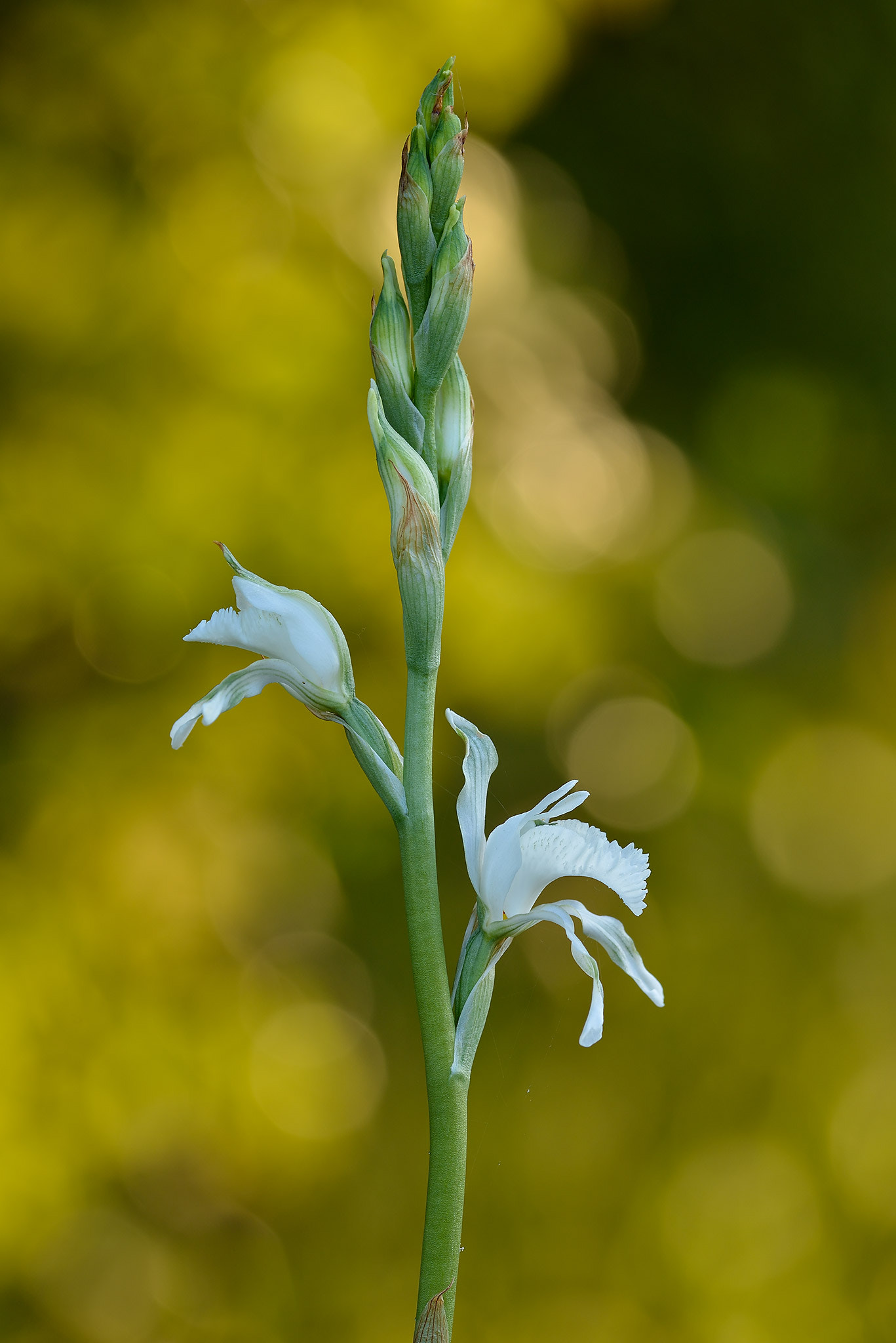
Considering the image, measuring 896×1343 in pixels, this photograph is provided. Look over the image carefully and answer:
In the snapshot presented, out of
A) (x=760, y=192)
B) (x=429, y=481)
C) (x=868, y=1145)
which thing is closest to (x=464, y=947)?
(x=429, y=481)

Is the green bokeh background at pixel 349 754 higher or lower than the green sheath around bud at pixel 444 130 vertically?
lower

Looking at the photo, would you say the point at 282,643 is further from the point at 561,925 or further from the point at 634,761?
the point at 634,761

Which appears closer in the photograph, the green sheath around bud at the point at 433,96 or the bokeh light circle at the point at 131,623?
the green sheath around bud at the point at 433,96

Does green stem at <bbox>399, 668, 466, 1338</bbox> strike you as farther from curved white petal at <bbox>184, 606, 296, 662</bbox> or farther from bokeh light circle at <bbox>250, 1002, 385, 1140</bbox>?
bokeh light circle at <bbox>250, 1002, 385, 1140</bbox>

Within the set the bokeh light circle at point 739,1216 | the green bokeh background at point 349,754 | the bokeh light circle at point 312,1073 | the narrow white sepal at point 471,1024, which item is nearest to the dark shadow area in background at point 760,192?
the green bokeh background at point 349,754

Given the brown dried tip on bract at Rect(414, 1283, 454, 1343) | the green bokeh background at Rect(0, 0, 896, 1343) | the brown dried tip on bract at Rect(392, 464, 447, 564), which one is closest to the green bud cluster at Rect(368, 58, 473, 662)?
the brown dried tip on bract at Rect(392, 464, 447, 564)

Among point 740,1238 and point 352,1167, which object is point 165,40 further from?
point 740,1238

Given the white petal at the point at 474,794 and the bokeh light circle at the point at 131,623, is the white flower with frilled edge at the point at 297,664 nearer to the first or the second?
the white petal at the point at 474,794

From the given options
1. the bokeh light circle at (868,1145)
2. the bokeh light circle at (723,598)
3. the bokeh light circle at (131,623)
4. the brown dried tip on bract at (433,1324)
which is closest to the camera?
the brown dried tip on bract at (433,1324)

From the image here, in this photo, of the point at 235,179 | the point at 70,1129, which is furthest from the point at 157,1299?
the point at 235,179
